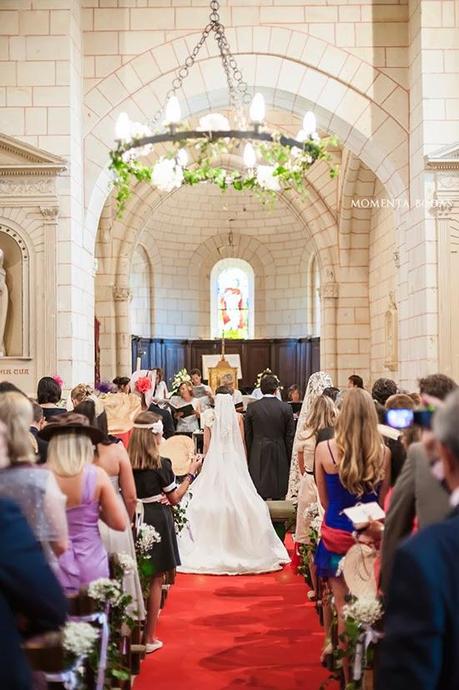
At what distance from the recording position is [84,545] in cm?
412

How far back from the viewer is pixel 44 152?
36.1 feet

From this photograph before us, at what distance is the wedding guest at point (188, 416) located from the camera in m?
12.2

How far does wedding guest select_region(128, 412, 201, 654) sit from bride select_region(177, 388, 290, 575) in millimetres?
2452

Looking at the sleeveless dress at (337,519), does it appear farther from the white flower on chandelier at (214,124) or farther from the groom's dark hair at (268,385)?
the groom's dark hair at (268,385)

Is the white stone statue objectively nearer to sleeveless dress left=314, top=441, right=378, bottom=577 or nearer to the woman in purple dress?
sleeveless dress left=314, top=441, right=378, bottom=577

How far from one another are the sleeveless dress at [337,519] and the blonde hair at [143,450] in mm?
1221

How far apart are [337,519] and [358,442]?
55 centimetres

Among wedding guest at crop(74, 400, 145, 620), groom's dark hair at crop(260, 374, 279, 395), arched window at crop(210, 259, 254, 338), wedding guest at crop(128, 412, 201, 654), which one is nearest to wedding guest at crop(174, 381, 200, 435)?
groom's dark hair at crop(260, 374, 279, 395)

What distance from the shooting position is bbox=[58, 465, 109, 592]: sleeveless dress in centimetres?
406

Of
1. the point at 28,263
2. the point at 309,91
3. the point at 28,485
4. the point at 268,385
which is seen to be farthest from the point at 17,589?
the point at 309,91

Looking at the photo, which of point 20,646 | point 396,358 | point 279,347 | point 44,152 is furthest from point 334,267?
point 20,646

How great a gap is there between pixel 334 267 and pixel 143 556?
41.5ft

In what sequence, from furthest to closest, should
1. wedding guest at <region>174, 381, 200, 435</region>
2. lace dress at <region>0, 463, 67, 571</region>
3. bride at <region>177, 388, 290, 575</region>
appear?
wedding guest at <region>174, 381, 200, 435</region>
bride at <region>177, 388, 290, 575</region>
lace dress at <region>0, 463, 67, 571</region>

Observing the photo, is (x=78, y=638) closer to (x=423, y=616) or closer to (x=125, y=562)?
(x=125, y=562)
